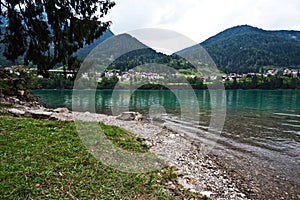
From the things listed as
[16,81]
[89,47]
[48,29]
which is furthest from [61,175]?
[16,81]

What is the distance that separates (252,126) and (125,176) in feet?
59.5

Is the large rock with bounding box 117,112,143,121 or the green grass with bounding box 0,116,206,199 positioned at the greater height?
the green grass with bounding box 0,116,206,199

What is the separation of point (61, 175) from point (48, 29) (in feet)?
27.3

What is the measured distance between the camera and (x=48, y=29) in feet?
36.2

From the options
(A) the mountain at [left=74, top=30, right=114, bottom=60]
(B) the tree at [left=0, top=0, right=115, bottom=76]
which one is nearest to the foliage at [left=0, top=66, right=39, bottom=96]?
(A) the mountain at [left=74, top=30, right=114, bottom=60]

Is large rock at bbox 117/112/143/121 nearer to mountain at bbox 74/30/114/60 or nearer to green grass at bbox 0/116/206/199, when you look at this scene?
mountain at bbox 74/30/114/60

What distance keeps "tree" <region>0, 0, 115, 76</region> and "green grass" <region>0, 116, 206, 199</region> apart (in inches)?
195

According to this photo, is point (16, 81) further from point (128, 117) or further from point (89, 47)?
point (128, 117)

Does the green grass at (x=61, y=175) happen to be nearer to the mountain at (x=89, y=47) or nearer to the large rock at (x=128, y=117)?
the mountain at (x=89, y=47)

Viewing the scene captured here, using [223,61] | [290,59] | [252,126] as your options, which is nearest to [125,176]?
[252,126]

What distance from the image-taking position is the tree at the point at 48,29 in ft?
33.8

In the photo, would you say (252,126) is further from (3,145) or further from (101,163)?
(3,145)

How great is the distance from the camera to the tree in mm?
10312

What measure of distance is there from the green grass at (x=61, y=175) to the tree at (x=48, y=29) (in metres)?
4.95
